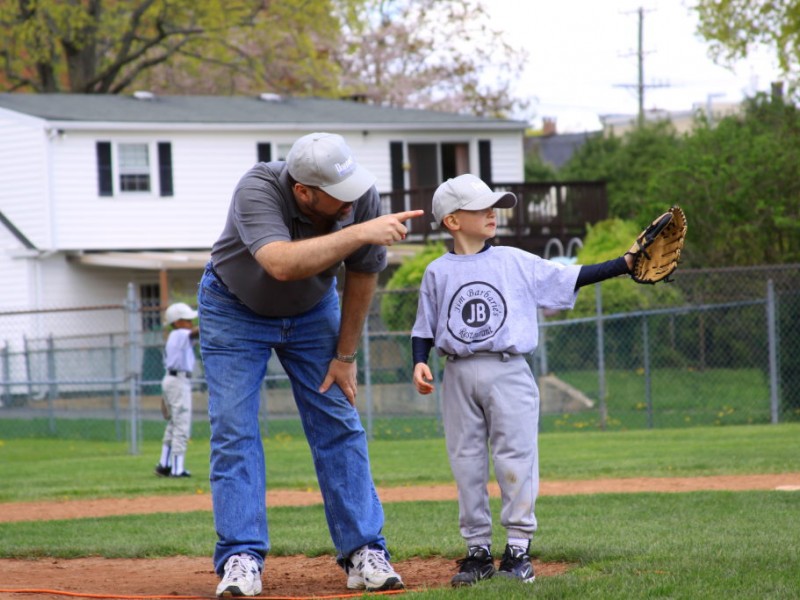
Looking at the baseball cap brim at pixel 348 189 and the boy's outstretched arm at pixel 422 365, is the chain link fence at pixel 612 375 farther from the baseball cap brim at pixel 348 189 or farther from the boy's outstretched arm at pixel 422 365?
the baseball cap brim at pixel 348 189

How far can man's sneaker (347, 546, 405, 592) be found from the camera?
5.26 m

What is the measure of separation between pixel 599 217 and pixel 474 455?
2492cm

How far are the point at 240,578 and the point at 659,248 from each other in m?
2.20

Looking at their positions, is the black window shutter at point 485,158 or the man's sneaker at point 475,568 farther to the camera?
the black window shutter at point 485,158

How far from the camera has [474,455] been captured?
17.6ft

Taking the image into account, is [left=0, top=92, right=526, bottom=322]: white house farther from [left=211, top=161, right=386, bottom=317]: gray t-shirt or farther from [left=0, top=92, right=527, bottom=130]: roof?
[left=211, top=161, right=386, bottom=317]: gray t-shirt

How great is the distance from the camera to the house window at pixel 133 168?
28562 millimetres

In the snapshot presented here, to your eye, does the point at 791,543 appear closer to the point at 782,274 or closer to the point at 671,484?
the point at 671,484

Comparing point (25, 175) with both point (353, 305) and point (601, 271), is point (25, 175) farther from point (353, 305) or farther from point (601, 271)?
point (601, 271)

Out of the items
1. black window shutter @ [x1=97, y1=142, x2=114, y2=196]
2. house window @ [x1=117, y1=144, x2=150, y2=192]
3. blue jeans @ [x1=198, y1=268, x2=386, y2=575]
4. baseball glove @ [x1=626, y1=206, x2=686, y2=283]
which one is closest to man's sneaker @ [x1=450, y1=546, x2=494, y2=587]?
blue jeans @ [x1=198, y1=268, x2=386, y2=575]

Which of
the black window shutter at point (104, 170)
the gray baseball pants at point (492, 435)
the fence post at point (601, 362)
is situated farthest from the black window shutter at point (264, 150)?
the gray baseball pants at point (492, 435)

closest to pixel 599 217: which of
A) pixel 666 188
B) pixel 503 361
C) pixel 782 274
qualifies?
pixel 666 188

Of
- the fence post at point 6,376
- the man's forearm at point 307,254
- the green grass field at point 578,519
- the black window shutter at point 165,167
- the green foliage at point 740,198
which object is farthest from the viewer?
the black window shutter at point 165,167

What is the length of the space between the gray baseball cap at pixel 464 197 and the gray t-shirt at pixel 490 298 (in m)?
0.21
